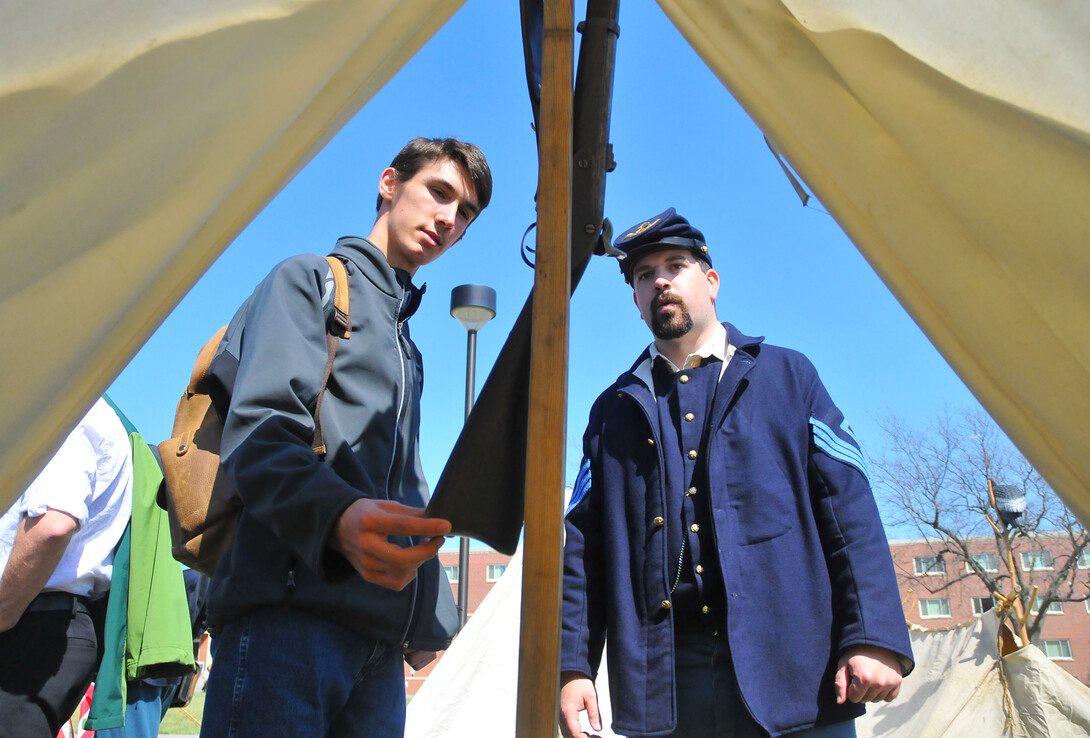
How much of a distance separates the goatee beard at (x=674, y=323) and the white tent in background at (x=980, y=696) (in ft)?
20.1

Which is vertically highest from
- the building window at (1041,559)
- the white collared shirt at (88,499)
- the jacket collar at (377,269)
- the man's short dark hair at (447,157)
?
the building window at (1041,559)

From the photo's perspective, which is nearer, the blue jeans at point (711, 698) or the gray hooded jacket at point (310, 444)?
the gray hooded jacket at point (310, 444)

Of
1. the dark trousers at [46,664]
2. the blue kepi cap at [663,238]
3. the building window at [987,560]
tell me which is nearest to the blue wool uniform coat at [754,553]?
the blue kepi cap at [663,238]

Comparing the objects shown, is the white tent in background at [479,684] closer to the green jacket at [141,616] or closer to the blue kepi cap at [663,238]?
the green jacket at [141,616]

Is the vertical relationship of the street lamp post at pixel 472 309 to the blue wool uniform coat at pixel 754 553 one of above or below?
above

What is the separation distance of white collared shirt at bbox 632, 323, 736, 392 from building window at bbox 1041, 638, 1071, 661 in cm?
3743

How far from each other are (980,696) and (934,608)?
105ft

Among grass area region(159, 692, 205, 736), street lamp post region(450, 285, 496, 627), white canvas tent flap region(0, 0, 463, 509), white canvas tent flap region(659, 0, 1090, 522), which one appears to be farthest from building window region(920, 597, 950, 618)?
white canvas tent flap region(0, 0, 463, 509)

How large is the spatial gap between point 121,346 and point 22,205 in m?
0.22

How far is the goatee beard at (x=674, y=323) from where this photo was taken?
2.18 meters

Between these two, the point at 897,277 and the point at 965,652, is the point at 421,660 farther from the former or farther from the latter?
the point at 965,652

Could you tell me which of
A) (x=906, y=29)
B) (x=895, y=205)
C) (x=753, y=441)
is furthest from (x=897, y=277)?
(x=753, y=441)

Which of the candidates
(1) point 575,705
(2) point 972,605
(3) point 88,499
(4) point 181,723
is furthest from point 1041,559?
(3) point 88,499

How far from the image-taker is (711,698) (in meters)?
1.72
